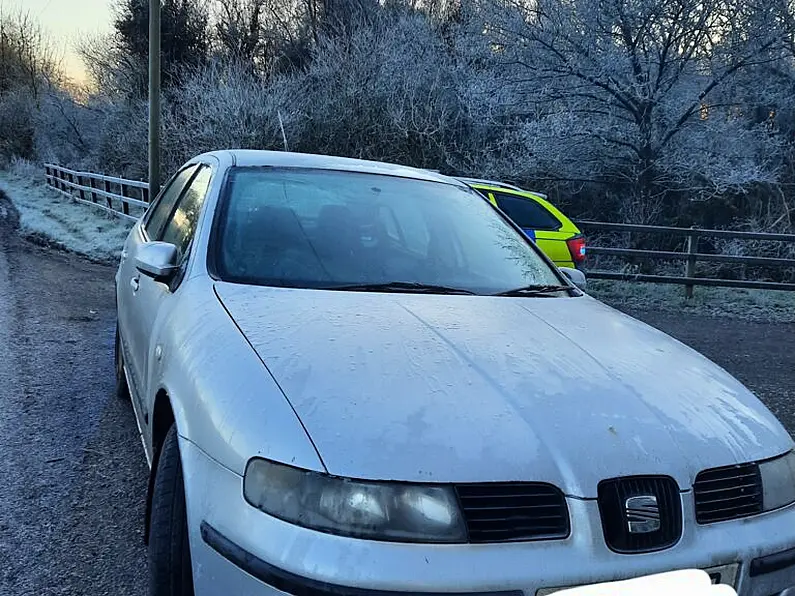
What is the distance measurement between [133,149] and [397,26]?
29.8 feet

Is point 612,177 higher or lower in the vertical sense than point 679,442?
higher

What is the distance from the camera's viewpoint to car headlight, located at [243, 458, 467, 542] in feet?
5.14

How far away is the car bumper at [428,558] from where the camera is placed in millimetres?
1503

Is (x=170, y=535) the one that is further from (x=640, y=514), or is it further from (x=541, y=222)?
(x=541, y=222)

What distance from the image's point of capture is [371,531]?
5.14ft

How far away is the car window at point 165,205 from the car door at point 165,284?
65 mm

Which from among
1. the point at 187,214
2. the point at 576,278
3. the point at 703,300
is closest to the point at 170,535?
the point at 187,214

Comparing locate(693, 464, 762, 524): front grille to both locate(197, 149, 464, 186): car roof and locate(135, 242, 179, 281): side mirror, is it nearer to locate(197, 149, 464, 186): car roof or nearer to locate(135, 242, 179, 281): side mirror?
locate(135, 242, 179, 281): side mirror

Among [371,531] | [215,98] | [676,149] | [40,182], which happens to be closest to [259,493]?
[371,531]

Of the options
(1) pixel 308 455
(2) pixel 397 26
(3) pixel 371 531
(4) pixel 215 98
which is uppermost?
(2) pixel 397 26

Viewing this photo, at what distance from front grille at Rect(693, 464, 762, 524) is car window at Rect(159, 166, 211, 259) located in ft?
7.23

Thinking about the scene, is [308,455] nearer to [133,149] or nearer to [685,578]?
[685,578]

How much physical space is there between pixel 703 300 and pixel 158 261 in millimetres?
9082

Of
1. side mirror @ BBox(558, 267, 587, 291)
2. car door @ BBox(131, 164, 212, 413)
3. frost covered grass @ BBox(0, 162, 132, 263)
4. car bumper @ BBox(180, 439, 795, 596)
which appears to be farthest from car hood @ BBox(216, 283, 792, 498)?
frost covered grass @ BBox(0, 162, 132, 263)
